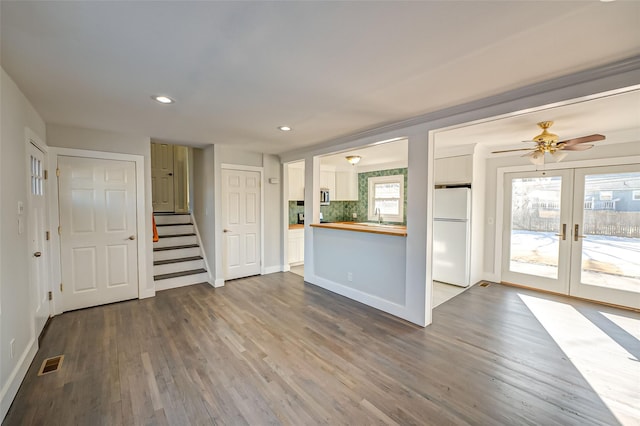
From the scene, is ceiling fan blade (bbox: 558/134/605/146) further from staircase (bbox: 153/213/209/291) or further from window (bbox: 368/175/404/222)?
staircase (bbox: 153/213/209/291)

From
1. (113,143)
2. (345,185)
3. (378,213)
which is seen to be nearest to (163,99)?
(113,143)

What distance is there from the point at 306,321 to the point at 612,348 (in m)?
3.14

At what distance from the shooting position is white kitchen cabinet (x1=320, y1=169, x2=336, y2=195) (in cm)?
658

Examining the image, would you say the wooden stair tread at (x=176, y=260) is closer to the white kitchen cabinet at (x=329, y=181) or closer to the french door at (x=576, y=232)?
the white kitchen cabinet at (x=329, y=181)

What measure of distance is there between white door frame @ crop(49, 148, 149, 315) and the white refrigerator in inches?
193

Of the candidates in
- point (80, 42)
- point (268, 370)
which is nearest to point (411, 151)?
point (268, 370)

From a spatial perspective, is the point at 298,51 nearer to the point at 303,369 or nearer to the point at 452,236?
the point at 303,369

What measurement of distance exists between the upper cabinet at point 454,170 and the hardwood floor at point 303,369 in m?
2.16

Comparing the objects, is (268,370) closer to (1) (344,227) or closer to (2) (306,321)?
(2) (306,321)

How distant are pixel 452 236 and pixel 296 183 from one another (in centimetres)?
345

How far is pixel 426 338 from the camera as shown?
2926mm

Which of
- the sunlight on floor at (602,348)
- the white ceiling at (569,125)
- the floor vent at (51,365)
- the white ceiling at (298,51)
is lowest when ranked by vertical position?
the floor vent at (51,365)

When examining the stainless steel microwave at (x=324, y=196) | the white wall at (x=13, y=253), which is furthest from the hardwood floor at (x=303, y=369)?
the stainless steel microwave at (x=324, y=196)

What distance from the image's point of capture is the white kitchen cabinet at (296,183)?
20.4 ft
